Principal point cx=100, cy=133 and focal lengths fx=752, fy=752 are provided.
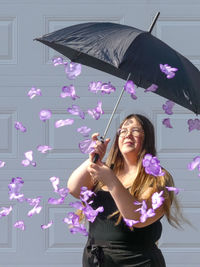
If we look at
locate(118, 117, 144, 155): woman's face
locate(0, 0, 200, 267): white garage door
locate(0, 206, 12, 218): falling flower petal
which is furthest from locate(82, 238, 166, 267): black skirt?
locate(0, 0, 200, 267): white garage door

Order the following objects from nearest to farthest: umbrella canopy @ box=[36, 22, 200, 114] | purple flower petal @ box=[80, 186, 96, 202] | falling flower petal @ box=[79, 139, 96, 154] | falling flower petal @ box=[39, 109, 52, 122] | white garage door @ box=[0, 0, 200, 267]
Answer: umbrella canopy @ box=[36, 22, 200, 114] < falling flower petal @ box=[79, 139, 96, 154] < purple flower petal @ box=[80, 186, 96, 202] < falling flower petal @ box=[39, 109, 52, 122] < white garage door @ box=[0, 0, 200, 267]

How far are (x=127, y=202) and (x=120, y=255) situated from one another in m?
0.27

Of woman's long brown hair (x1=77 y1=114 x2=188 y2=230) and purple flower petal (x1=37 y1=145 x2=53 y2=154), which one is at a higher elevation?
woman's long brown hair (x1=77 y1=114 x2=188 y2=230)

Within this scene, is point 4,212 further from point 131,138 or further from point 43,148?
point 131,138

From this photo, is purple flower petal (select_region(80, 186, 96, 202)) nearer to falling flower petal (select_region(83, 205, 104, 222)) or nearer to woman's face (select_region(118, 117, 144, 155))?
falling flower petal (select_region(83, 205, 104, 222))

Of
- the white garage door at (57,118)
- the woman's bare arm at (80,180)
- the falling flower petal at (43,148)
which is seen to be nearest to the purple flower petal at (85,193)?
the woman's bare arm at (80,180)

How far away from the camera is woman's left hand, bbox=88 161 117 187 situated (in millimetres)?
2898

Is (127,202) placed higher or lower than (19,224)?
higher

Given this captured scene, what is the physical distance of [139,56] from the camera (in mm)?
2838

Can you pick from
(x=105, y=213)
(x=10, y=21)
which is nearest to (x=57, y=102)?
(x=10, y=21)

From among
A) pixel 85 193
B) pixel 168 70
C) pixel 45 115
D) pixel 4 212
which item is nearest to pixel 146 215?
pixel 85 193

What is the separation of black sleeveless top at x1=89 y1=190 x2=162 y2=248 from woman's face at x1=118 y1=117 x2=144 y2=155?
201 mm

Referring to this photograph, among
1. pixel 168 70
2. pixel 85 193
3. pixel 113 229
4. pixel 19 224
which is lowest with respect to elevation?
pixel 19 224

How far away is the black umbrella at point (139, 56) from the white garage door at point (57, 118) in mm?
1365
